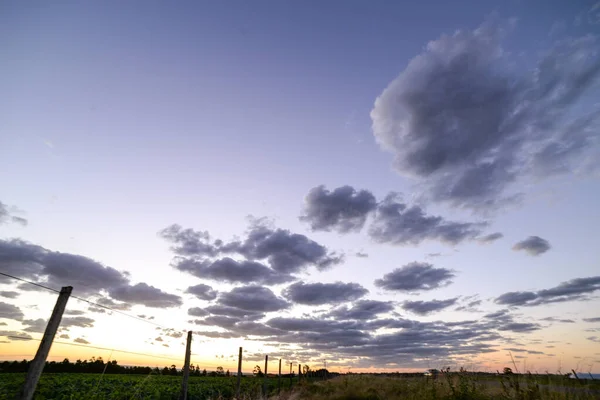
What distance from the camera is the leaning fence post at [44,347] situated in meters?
4.58

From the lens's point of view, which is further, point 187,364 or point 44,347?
point 187,364

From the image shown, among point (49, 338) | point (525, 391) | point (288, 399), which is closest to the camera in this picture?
point (49, 338)

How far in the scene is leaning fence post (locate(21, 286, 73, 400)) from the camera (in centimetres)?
458

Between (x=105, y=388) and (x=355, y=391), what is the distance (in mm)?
17922

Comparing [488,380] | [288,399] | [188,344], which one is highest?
[188,344]

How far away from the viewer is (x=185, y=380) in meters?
9.89

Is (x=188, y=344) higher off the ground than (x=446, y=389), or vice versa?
(x=188, y=344)

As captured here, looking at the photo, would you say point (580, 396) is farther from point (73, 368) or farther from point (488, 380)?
point (73, 368)

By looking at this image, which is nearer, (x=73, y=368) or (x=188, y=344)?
(x=188, y=344)

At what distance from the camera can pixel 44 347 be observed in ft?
16.0

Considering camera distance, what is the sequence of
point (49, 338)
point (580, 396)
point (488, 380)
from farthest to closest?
point (488, 380)
point (580, 396)
point (49, 338)

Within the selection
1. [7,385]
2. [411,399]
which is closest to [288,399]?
[411,399]

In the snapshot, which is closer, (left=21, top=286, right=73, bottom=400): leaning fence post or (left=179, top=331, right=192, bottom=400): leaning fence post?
(left=21, top=286, right=73, bottom=400): leaning fence post

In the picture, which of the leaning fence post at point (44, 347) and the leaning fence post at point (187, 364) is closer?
the leaning fence post at point (44, 347)
